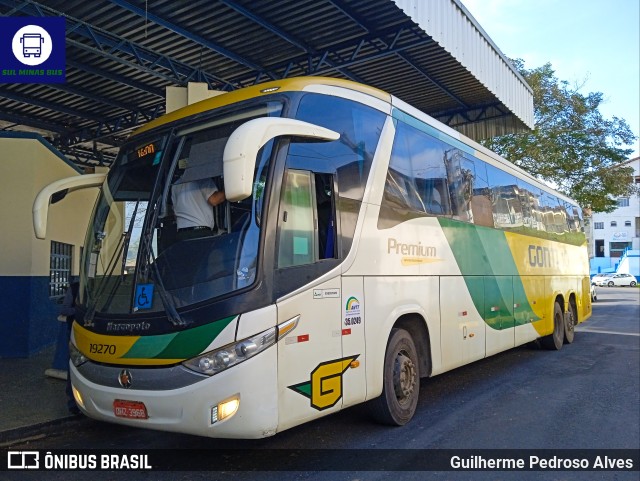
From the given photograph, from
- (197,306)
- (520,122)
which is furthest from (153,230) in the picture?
(520,122)

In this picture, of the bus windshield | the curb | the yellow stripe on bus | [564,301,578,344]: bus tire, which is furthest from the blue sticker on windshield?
[564,301,578,344]: bus tire

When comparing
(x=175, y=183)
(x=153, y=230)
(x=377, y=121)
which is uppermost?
(x=377, y=121)

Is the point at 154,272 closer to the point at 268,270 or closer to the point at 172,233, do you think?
the point at 172,233

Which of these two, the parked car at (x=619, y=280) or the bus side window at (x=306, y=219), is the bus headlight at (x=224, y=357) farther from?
the parked car at (x=619, y=280)

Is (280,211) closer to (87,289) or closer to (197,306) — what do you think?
(197,306)

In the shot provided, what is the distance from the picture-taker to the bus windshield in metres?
4.41

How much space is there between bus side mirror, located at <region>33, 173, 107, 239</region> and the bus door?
2.22 m

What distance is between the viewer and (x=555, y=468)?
489cm

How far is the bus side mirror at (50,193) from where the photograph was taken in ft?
16.7

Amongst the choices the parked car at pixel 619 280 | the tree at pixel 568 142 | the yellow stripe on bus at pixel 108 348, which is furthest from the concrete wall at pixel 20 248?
the parked car at pixel 619 280

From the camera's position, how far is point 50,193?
5.30 metres

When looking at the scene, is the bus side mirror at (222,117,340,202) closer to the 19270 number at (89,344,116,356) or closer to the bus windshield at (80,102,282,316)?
the bus windshield at (80,102,282,316)

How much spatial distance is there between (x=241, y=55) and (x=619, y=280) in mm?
55700

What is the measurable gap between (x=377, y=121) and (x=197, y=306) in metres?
2.88
